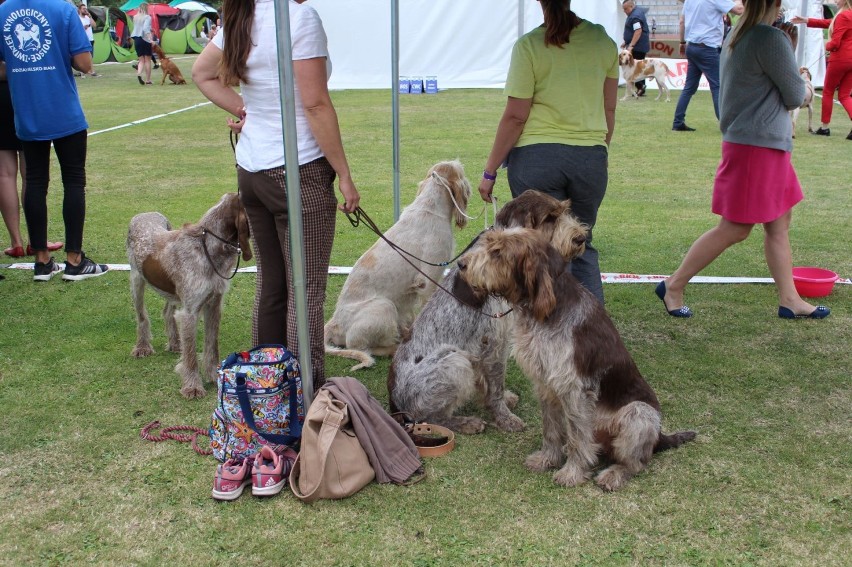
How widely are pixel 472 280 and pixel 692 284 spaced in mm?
3879

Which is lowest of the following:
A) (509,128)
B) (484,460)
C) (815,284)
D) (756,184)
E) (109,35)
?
(484,460)

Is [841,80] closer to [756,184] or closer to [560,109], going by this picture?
[756,184]

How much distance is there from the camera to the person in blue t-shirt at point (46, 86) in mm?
6125

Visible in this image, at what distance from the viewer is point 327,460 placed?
11.2 feet

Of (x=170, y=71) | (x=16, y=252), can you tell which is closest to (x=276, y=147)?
(x=16, y=252)

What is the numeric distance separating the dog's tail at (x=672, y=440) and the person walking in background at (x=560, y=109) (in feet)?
3.12

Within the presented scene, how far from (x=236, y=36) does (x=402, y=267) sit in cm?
212

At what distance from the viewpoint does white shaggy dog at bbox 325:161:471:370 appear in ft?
17.0

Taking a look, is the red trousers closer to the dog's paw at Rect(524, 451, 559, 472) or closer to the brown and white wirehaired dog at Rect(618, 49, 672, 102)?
the brown and white wirehaired dog at Rect(618, 49, 672, 102)

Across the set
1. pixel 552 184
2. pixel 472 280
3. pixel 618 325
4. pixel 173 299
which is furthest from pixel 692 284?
pixel 173 299

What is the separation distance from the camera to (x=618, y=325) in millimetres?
5637

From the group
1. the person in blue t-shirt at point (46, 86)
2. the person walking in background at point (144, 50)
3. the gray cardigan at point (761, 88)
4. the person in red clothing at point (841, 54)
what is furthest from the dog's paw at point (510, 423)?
the person walking in background at point (144, 50)

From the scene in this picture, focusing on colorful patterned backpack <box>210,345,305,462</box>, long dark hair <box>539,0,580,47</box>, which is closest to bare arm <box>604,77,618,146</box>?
long dark hair <box>539,0,580,47</box>

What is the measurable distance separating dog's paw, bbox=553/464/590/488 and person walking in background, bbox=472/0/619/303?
123cm
